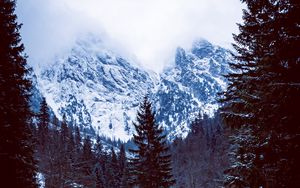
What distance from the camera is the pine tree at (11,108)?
1395 centimetres

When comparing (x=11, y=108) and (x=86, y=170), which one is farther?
(x=86, y=170)

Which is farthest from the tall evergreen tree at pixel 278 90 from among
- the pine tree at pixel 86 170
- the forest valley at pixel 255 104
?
the pine tree at pixel 86 170

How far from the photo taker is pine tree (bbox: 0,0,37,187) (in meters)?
13.9

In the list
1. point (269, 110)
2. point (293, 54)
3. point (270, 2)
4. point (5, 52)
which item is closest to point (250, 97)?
point (269, 110)

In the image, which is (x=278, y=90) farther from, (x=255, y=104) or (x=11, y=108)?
(x=11, y=108)

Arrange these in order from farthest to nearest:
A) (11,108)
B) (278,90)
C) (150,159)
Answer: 1. (150,159)
2. (11,108)
3. (278,90)

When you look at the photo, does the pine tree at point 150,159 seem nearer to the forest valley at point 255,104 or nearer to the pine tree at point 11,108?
the forest valley at point 255,104

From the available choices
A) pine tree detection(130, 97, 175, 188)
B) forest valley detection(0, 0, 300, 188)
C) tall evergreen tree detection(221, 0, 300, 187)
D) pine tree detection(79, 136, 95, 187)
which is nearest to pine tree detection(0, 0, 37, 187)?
forest valley detection(0, 0, 300, 188)

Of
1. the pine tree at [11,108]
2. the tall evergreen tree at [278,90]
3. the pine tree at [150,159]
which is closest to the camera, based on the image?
the tall evergreen tree at [278,90]

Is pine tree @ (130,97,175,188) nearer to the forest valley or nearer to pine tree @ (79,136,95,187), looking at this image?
the forest valley

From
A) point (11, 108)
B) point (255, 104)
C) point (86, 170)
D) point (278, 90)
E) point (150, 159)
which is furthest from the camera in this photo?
point (86, 170)

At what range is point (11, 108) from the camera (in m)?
14.1

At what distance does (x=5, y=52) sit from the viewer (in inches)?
632

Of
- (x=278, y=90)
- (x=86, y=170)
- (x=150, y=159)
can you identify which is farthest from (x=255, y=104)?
(x=86, y=170)
